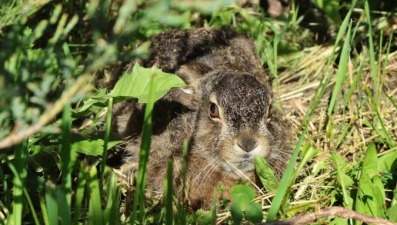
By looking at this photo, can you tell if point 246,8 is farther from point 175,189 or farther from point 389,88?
point 175,189

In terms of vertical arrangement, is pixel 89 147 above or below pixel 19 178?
below

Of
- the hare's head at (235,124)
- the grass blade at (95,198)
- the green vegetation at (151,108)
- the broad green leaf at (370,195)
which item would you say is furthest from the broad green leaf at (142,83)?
the broad green leaf at (370,195)

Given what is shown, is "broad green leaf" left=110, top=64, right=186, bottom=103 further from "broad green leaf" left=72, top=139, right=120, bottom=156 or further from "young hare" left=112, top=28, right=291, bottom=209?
"young hare" left=112, top=28, right=291, bottom=209

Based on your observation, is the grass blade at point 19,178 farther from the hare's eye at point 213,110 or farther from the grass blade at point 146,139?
the hare's eye at point 213,110

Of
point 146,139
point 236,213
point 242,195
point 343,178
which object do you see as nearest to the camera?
point 146,139

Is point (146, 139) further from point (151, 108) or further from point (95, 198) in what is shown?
point (95, 198)

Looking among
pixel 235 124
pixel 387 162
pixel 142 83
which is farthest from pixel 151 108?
pixel 387 162
